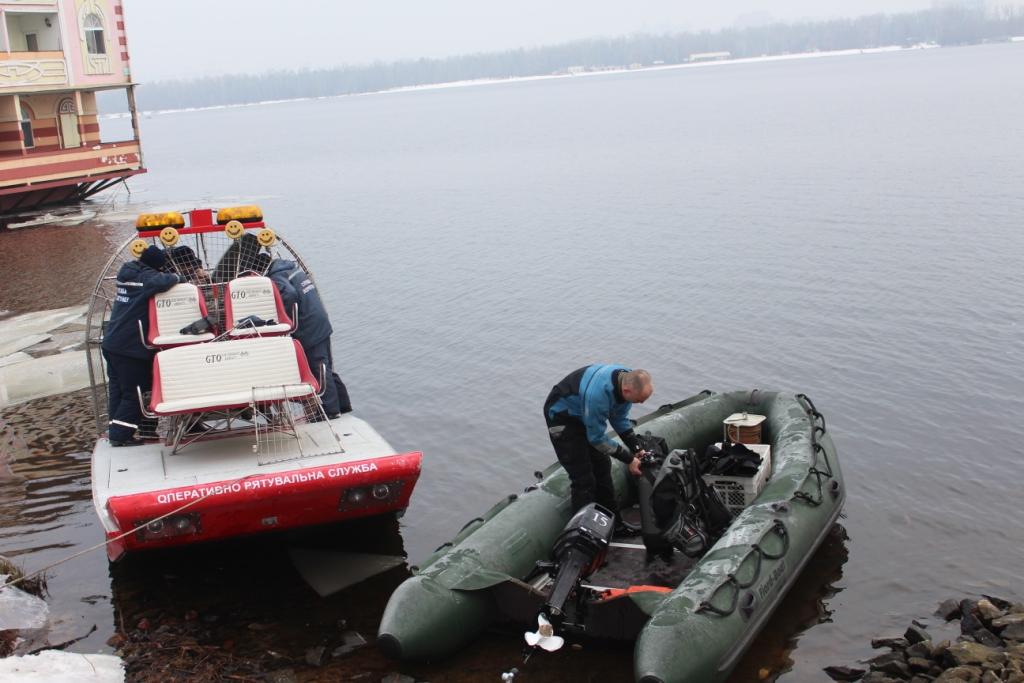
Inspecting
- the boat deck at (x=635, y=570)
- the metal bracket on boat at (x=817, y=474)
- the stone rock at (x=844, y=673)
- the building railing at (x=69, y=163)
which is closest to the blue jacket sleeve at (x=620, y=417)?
the boat deck at (x=635, y=570)

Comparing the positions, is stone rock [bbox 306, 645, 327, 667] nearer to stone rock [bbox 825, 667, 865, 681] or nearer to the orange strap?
the orange strap

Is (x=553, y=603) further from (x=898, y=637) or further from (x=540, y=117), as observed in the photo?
(x=540, y=117)

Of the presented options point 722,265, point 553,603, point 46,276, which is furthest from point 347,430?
point 46,276

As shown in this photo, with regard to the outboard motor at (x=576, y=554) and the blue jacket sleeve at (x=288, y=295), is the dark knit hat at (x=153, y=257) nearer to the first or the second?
the blue jacket sleeve at (x=288, y=295)

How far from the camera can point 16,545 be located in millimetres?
10094

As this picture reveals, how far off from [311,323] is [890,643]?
6045mm

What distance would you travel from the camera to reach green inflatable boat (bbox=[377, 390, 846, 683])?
7.00 metres

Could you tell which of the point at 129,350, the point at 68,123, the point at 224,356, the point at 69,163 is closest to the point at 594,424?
the point at 224,356

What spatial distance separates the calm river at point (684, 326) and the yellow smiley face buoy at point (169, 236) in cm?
280

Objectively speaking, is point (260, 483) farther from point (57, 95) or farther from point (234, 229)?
point (57, 95)

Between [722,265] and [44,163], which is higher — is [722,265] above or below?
below

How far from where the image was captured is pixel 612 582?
8219 millimetres

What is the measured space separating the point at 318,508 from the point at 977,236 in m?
19.5

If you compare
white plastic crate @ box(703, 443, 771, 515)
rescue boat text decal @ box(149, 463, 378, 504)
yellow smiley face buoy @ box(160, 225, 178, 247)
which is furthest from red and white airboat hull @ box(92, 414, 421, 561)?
white plastic crate @ box(703, 443, 771, 515)
